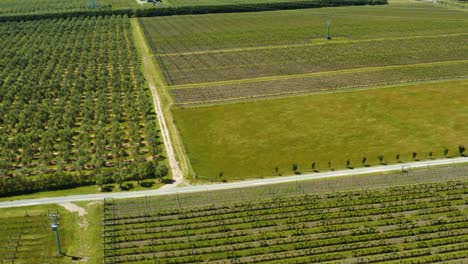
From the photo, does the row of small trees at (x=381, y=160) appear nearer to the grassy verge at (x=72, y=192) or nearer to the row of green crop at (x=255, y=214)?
the row of green crop at (x=255, y=214)

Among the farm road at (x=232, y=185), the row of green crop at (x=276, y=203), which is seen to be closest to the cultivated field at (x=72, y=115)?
the farm road at (x=232, y=185)

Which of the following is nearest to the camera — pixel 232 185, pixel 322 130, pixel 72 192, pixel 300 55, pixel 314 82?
pixel 72 192

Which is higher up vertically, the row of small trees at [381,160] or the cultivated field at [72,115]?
the cultivated field at [72,115]

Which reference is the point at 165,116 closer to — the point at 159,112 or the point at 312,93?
the point at 159,112

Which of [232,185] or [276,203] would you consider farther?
[232,185]

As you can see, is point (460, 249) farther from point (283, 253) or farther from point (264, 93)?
point (264, 93)

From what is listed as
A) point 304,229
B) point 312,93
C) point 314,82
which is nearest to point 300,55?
point 314,82

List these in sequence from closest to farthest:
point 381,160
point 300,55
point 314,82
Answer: point 381,160 < point 314,82 < point 300,55

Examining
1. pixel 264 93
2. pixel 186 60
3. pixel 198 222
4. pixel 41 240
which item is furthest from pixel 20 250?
pixel 186 60
